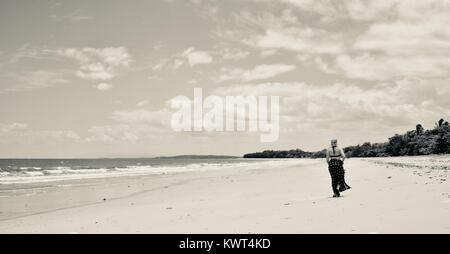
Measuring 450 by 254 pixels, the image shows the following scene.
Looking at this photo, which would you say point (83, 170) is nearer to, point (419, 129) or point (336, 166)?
point (336, 166)

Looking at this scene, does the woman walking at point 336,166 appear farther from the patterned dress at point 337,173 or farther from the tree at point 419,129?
the tree at point 419,129

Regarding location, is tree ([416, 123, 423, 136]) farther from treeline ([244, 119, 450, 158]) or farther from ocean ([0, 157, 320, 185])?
ocean ([0, 157, 320, 185])

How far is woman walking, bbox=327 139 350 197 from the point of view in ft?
46.1

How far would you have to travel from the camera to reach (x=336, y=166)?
46.9 ft

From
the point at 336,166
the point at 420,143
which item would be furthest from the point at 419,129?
the point at 336,166

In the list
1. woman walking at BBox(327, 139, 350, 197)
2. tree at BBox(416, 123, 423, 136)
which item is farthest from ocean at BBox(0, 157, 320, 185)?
tree at BBox(416, 123, 423, 136)

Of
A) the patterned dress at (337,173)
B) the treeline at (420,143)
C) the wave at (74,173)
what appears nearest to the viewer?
the patterned dress at (337,173)

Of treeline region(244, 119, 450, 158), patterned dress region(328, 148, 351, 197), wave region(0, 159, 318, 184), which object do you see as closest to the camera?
patterned dress region(328, 148, 351, 197)

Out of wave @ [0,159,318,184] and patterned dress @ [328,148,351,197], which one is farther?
wave @ [0,159,318,184]

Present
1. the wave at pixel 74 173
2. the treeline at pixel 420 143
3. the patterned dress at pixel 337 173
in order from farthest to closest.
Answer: the treeline at pixel 420 143 → the wave at pixel 74 173 → the patterned dress at pixel 337 173

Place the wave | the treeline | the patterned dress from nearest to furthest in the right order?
1. the patterned dress
2. the wave
3. the treeline

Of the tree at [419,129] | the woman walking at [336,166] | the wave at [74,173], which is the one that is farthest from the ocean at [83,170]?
the tree at [419,129]

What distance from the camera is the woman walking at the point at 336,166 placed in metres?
14.0

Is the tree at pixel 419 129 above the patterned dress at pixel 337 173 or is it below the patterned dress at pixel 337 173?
above
